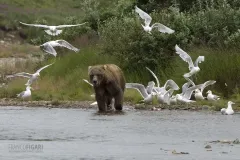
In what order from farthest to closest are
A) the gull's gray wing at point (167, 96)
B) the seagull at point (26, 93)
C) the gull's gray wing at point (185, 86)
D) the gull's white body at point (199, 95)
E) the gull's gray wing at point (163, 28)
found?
1. the gull's gray wing at point (163, 28)
2. the seagull at point (26, 93)
3. the gull's white body at point (199, 95)
4. the gull's gray wing at point (185, 86)
5. the gull's gray wing at point (167, 96)

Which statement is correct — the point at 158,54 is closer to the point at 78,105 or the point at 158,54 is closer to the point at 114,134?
the point at 78,105

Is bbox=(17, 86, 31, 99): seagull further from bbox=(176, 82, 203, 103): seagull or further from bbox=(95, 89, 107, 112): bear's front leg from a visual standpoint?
bbox=(176, 82, 203, 103): seagull

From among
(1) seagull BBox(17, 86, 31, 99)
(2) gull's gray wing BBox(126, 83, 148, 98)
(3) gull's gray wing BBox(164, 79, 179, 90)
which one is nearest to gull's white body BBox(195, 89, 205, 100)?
(3) gull's gray wing BBox(164, 79, 179, 90)

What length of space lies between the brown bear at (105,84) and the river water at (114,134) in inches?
16.0

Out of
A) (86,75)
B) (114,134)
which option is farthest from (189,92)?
(114,134)

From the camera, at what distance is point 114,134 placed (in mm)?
18422

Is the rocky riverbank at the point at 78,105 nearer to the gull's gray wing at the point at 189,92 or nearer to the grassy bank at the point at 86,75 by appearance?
the gull's gray wing at the point at 189,92

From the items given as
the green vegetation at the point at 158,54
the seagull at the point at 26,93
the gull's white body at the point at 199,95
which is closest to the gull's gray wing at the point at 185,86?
the gull's white body at the point at 199,95

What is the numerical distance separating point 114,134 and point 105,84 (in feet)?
14.7

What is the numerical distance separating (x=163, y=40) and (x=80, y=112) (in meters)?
6.04

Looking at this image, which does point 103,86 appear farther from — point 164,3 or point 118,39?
point 164,3

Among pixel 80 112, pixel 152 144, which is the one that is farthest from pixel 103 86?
pixel 152 144

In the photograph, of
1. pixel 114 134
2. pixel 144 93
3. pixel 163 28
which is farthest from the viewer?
pixel 163 28

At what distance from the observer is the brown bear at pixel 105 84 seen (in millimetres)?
22484
